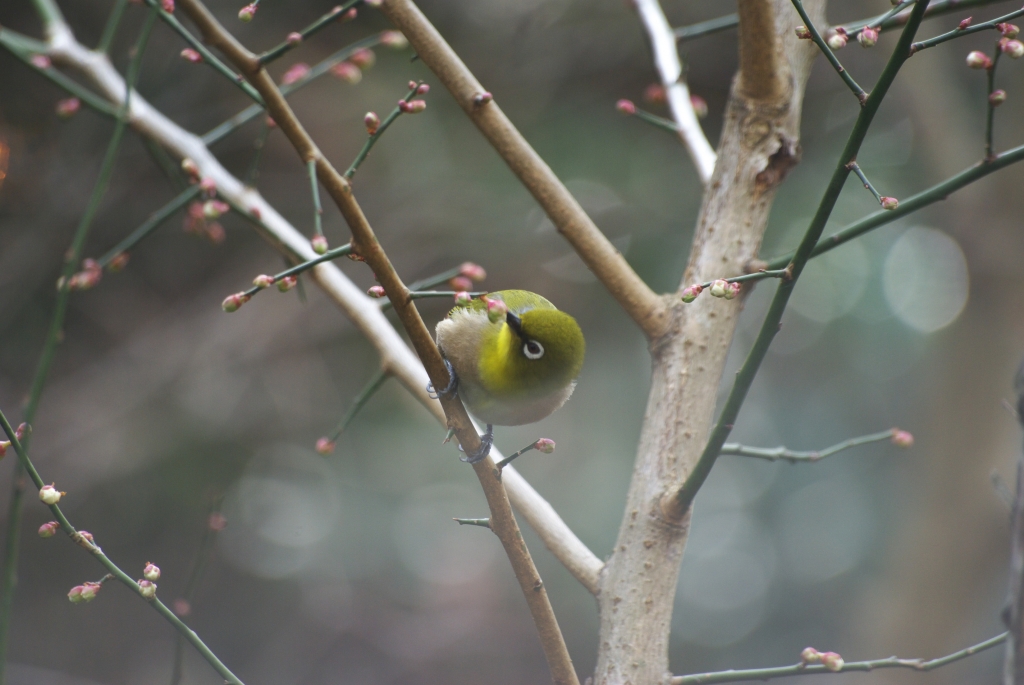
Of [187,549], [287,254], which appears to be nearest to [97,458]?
[187,549]

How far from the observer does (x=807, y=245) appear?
1.03 meters

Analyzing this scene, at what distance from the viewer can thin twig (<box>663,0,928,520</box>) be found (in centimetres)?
88

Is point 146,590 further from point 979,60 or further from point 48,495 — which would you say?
point 979,60

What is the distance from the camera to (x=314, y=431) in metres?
5.27

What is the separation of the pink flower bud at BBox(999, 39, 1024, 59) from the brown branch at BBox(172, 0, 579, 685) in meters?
0.84

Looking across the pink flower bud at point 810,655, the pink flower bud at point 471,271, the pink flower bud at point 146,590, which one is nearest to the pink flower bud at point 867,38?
the pink flower bud at point 471,271

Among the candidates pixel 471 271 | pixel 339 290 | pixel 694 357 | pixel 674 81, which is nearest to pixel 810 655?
pixel 694 357

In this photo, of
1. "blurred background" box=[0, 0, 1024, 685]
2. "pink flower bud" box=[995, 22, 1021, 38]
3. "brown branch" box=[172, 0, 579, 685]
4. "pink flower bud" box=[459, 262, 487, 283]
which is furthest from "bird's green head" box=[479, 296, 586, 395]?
"blurred background" box=[0, 0, 1024, 685]

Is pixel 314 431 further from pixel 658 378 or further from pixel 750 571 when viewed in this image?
pixel 658 378

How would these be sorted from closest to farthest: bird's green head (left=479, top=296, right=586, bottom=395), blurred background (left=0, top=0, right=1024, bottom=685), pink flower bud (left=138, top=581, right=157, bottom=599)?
pink flower bud (left=138, top=581, right=157, bottom=599)
bird's green head (left=479, top=296, right=586, bottom=395)
blurred background (left=0, top=0, right=1024, bottom=685)

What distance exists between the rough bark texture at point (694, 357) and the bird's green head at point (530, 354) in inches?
7.7

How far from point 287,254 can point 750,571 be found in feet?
15.4

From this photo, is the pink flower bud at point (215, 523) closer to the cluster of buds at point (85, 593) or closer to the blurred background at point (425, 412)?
the cluster of buds at point (85, 593)

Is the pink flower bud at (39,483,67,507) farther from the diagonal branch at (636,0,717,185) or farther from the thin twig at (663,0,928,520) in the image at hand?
the diagonal branch at (636,0,717,185)
